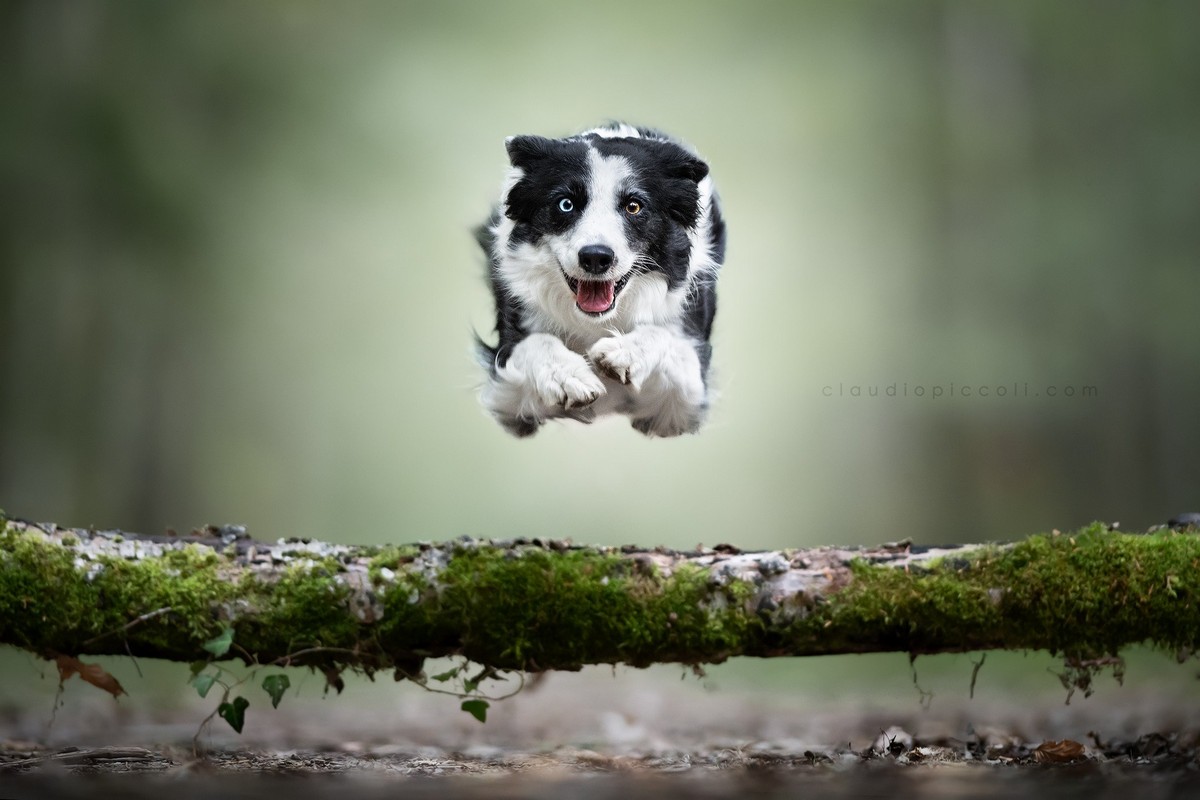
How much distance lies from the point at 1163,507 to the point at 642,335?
10.5 ft

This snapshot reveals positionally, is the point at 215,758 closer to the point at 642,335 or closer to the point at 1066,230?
the point at 642,335

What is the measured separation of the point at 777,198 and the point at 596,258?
1.79 meters

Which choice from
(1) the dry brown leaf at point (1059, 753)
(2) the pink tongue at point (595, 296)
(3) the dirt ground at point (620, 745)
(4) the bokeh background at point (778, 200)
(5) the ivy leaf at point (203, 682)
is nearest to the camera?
(5) the ivy leaf at point (203, 682)

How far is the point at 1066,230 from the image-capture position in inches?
191

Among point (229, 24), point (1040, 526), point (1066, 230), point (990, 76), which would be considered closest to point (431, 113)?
point (229, 24)

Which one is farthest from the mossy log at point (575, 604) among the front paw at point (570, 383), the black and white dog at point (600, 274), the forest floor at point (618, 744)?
the black and white dog at point (600, 274)

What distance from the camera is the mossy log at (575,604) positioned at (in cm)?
255

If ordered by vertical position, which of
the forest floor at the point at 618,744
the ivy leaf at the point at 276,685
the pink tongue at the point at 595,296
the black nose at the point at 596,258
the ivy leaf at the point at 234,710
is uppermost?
the black nose at the point at 596,258

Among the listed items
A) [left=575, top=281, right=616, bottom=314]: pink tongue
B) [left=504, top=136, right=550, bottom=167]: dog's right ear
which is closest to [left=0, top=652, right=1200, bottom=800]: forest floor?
[left=575, top=281, right=616, bottom=314]: pink tongue

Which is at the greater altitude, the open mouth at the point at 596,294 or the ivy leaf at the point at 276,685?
the open mouth at the point at 596,294

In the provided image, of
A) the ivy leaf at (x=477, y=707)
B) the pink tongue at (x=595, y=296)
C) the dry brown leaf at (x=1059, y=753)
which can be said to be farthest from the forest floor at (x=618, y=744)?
the pink tongue at (x=595, y=296)

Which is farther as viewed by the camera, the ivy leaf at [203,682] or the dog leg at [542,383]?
the dog leg at [542,383]

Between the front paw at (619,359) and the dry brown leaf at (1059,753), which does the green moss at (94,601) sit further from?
the dry brown leaf at (1059,753)

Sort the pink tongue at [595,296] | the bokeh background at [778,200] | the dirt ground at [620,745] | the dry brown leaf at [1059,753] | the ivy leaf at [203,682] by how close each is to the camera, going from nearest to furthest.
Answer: the ivy leaf at [203,682] < the dirt ground at [620,745] < the pink tongue at [595,296] < the dry brown leaf at [1059,753] < the bokeh background at [778,200]
